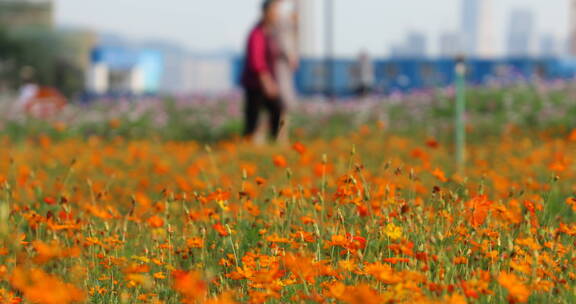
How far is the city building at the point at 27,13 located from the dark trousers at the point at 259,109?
95.1 ft

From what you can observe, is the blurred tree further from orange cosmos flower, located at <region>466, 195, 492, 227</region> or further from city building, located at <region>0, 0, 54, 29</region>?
orange cosmos flower, located at <region>466, 195, 492, 227</region>

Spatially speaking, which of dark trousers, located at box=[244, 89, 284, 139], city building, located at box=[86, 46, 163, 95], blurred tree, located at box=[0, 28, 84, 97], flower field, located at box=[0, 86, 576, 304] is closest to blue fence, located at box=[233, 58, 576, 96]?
city building, located at box=[86, 46, 163, 95]

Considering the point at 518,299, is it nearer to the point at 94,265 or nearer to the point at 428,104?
the point at 94,265

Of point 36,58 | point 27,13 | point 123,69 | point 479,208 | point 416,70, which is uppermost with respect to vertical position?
point 27,13

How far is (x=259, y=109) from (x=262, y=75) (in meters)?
0.67

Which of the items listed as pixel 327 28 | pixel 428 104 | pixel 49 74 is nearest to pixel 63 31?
pixel 49 74

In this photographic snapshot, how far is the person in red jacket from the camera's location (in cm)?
980

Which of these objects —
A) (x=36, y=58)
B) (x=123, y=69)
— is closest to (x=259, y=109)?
(x=36, y=58)

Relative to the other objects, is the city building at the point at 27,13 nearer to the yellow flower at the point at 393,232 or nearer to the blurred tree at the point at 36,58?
the blurred tree at the point at 36,58

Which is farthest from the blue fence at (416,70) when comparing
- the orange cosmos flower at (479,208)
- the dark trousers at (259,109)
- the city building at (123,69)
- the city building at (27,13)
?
the orange cosmos flower at (479,208)

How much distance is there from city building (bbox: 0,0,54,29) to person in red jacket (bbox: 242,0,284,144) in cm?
2905

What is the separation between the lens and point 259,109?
1051cm

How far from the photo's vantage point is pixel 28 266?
339 centimetres

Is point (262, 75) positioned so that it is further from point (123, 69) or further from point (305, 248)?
point (123, 69)
